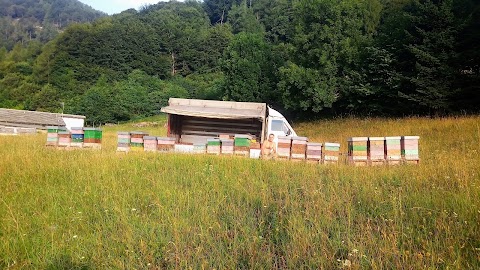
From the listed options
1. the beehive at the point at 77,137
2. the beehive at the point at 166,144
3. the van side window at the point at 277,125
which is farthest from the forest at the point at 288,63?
the beehive at the point at 77,137

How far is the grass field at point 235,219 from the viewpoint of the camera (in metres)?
3.52

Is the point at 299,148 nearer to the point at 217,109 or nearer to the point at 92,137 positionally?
the point at 217,109

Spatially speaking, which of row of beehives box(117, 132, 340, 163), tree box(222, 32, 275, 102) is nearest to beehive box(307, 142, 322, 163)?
row of beehives box(117, 132, 340, 163)

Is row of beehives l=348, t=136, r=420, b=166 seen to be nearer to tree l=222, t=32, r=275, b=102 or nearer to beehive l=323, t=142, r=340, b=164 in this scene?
beehive l=323, t=142, r=340, b=164

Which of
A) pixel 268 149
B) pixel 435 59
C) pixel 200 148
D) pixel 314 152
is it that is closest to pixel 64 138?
pixel 200 148

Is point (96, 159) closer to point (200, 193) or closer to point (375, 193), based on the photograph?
point (200, 193)

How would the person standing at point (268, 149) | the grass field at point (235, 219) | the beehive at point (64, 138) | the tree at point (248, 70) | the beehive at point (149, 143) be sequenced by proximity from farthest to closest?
1. the tree at point (248, 70)
2. the beehive at point (64, 138)
3. the beehive at point (149, 143)
4. the person standing at point (268, 149)
5. the grass field at point (235, 219)

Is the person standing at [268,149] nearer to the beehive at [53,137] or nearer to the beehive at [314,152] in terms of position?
the beehive at [314,152]

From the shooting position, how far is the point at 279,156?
10.6 metres

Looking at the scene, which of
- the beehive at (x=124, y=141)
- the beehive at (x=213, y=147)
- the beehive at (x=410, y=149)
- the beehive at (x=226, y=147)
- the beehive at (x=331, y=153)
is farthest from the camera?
the beehive at (x=124, y=141)

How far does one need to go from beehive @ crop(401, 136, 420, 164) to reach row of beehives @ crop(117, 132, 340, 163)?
5.77ft

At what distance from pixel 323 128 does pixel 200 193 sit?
20.4 metres

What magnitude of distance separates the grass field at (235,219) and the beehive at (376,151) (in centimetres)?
224

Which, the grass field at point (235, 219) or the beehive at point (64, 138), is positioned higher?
the beehive at point (64, 138)
